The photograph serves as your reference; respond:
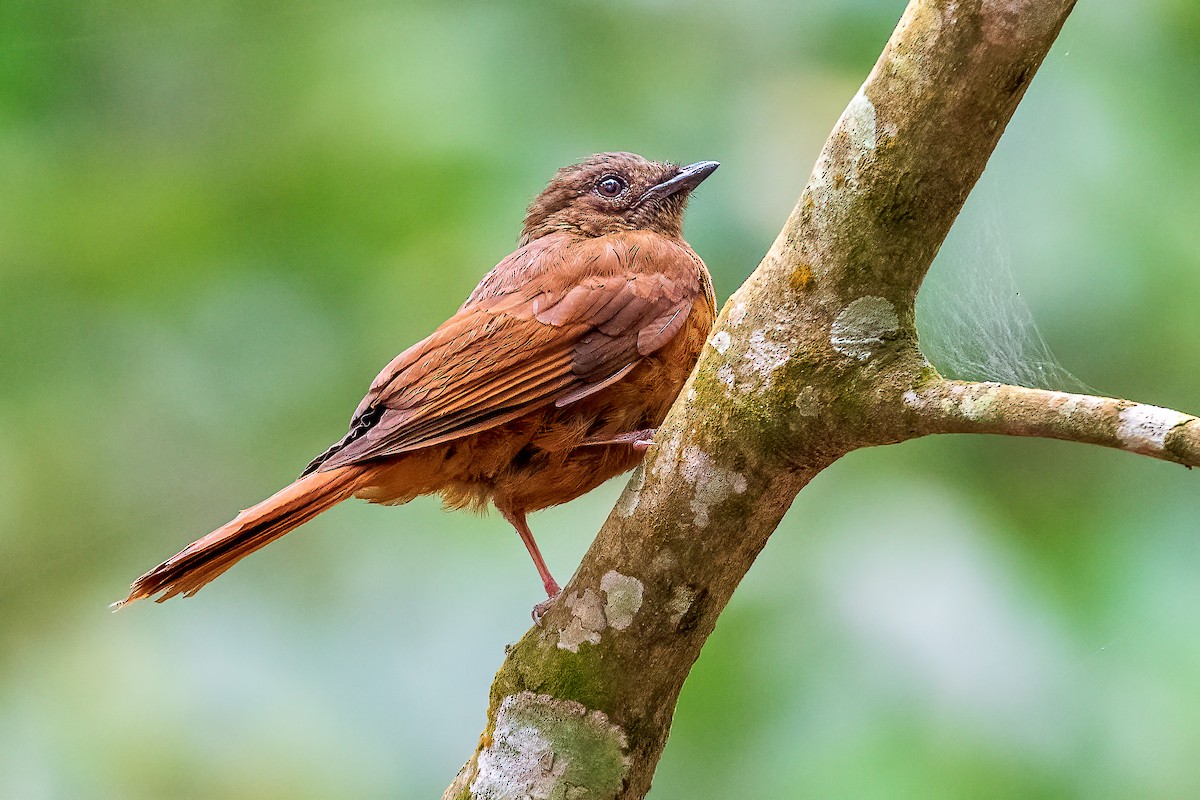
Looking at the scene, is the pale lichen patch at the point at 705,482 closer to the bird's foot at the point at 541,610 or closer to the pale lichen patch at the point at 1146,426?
the bird's foot at the point at 541,610

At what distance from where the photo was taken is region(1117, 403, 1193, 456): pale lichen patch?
1839mm

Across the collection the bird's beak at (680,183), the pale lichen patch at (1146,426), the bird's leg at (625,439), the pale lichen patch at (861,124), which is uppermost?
the bird's beak at (680,183)

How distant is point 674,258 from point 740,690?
5.69ft

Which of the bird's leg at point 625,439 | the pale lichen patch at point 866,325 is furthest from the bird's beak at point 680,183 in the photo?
the pale lichen patch at point 866,325

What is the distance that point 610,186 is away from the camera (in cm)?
399

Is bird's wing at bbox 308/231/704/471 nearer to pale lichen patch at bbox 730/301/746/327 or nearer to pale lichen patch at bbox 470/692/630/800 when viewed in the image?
pale lichen patch at bbox 730/301/746/327

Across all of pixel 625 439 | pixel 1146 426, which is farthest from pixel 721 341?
pixel 1146 426

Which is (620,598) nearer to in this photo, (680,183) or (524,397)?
(524,397)

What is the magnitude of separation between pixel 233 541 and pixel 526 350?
0.84 m

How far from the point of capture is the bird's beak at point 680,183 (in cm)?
394

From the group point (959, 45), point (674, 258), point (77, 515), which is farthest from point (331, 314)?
point (959, 45)

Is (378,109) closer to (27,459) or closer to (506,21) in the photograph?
(506,21)

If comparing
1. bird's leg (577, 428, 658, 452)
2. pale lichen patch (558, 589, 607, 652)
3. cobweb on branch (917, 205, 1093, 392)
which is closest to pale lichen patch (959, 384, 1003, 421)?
cobweb on branch (917, 205, 1093, 392)

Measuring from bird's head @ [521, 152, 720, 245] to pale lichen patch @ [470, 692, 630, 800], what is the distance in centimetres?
172
